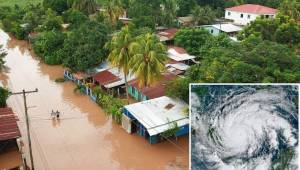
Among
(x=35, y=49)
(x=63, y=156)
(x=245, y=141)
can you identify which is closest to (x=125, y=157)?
(x=63, y=156)

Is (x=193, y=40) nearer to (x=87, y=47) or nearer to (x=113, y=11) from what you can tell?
(x=87, y=47)

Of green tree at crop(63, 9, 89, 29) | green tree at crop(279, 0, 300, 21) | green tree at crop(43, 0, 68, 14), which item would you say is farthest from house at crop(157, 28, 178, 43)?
green tree at crop(43, 0, 68, 14)

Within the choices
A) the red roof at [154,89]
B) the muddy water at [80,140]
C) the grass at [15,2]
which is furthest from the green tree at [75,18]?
the grass at [15,2]


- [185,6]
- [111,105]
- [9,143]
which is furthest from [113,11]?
[9,143]

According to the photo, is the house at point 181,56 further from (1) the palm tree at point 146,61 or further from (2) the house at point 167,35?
(1) the palm tree at point 146,61

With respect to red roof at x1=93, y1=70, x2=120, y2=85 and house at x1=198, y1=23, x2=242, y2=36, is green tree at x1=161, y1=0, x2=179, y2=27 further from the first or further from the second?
red roof at x1=93, y1=70, x2=120, y2=85

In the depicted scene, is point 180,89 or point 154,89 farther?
point 154,89

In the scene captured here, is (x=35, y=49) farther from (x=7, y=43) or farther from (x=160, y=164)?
(x=160, y=164)
